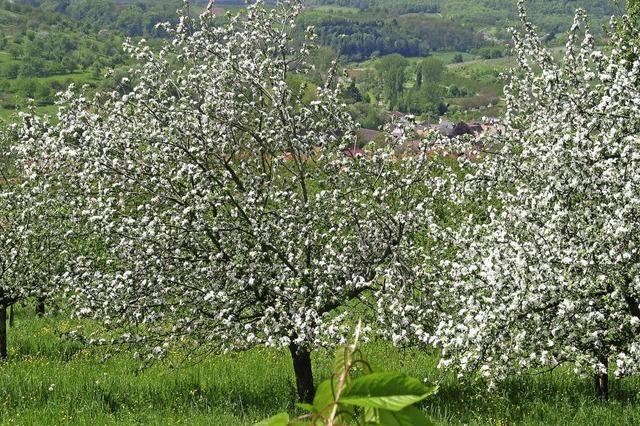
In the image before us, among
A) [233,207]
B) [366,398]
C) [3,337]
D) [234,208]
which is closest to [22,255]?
[3,337]

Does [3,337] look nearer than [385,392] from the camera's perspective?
No

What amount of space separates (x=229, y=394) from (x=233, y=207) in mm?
4018

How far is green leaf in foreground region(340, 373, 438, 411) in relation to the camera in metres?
1.05

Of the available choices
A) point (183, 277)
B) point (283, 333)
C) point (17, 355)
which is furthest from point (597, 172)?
point (17, 355)

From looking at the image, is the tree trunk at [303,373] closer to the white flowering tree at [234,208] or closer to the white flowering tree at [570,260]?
the white flowering tree at [234,208]

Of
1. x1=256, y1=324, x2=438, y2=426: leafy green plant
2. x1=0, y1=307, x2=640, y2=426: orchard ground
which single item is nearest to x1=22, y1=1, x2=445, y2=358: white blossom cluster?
x1=0, y1=307, x2=640, y2=426: orchard ground

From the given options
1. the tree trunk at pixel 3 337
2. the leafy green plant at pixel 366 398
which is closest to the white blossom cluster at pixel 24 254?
the tree trunk at pixel 3 337

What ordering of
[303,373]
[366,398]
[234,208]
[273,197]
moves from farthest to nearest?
[303,373]
[273,197]
[234,208]
[366,398]

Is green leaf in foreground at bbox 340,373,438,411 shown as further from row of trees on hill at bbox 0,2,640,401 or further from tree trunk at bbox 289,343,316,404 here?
tree trunk at bbox 289,343,316,404

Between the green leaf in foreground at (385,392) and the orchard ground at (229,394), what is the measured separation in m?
8.16

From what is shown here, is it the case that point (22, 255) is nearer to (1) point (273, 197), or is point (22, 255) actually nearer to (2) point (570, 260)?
(1) point (273, 197)

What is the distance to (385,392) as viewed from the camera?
3.51ft

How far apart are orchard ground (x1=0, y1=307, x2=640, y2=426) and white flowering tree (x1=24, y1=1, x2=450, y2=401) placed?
48.0 inches

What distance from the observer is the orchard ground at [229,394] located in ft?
34.9
